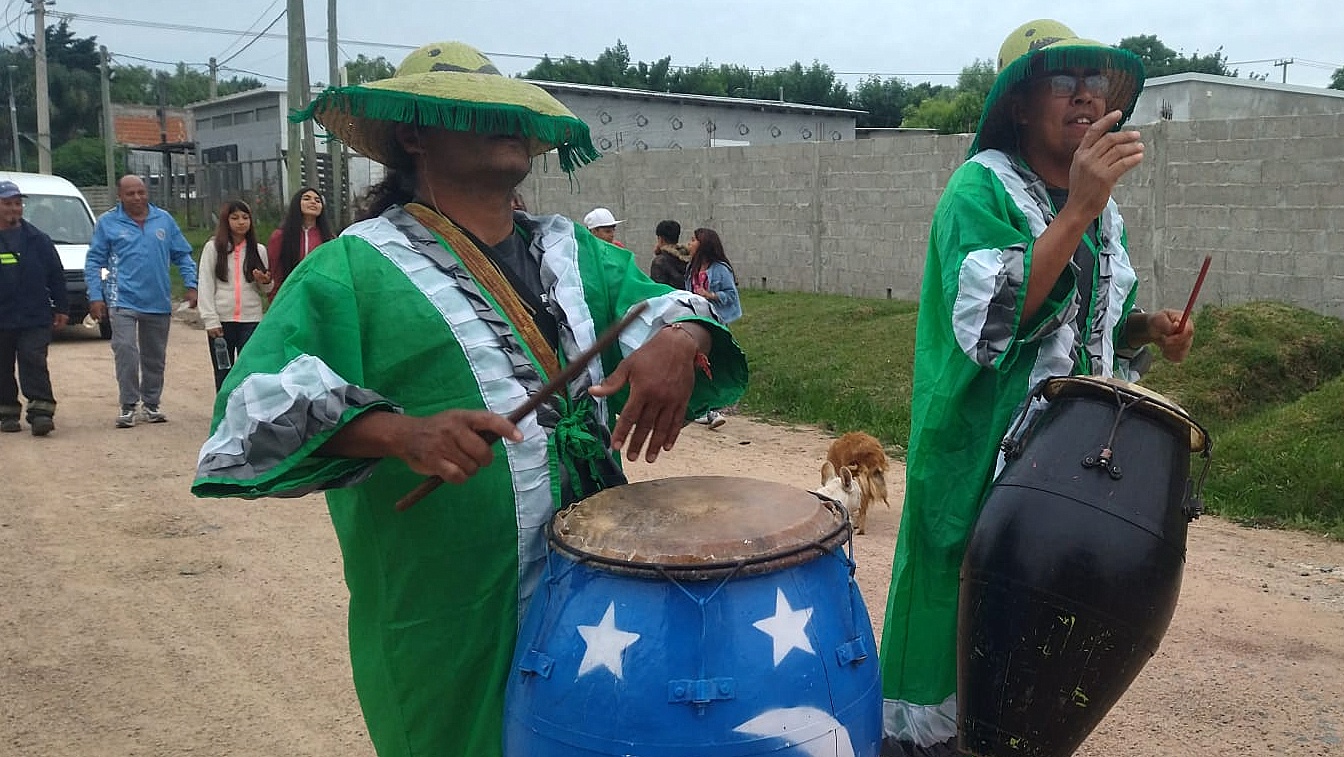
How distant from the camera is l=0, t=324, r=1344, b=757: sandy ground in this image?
3664mm

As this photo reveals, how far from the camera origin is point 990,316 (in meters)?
2.41

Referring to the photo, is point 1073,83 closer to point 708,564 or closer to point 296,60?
point 708,564

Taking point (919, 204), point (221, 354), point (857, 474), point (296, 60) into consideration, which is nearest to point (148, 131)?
point (296, 60)

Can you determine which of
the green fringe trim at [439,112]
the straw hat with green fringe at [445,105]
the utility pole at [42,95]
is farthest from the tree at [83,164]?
the green fringe trim at [439,112]

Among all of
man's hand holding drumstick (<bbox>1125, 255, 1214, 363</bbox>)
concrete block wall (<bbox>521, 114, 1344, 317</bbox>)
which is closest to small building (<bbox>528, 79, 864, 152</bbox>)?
concrete block wall (<bbox>521, 114, 1344, 317</bbox>)

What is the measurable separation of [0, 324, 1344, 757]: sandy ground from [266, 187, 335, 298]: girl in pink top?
1485 mm

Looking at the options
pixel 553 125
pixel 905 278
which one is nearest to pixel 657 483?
pixel 553 125

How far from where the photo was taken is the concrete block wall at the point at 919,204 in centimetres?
883

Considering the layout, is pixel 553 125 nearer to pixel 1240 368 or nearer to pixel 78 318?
pixel 1240 368

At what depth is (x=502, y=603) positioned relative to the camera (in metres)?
2.11

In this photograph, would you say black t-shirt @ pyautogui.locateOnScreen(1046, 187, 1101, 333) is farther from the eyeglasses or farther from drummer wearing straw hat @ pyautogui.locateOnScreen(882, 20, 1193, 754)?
the eyeglasses

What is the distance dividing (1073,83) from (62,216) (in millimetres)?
14332

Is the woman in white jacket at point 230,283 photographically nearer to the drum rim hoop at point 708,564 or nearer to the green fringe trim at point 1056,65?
the green fringe trim at point 1056,65

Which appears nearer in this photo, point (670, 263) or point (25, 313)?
point (25, 313)
